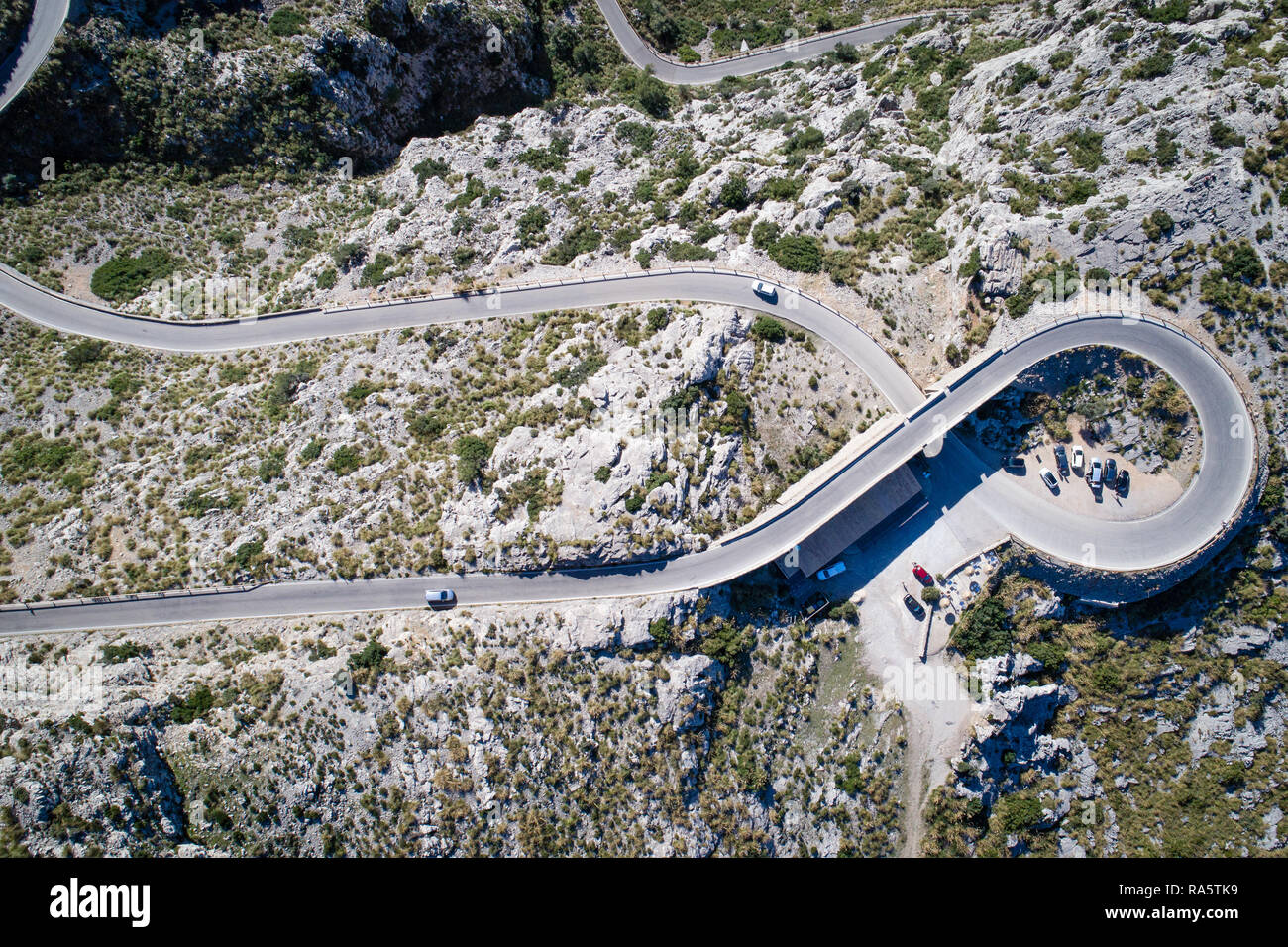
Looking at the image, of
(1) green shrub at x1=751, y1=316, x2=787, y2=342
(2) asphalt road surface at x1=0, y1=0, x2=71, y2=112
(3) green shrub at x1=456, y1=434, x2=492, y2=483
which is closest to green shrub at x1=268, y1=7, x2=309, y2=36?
(2) asphalt road surface at x1=0, y1=0, x2=71, y2=112

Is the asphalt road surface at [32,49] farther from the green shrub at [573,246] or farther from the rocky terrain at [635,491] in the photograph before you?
the green shrub at [573,246]

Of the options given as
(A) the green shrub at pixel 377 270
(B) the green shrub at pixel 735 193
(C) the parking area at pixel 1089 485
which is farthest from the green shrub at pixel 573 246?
(C) the parking area at pixel 1089 485

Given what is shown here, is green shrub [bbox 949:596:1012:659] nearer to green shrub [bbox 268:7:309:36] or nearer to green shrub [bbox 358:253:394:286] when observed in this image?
green shrub [bbox 358:253:394:286]

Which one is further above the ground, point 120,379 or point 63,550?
point 120,379

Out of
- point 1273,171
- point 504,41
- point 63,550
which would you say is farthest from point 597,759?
point 504,41

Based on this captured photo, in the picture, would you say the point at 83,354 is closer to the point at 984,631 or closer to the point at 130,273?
the point at 130,273

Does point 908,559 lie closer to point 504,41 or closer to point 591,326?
Answer: point 591,326
